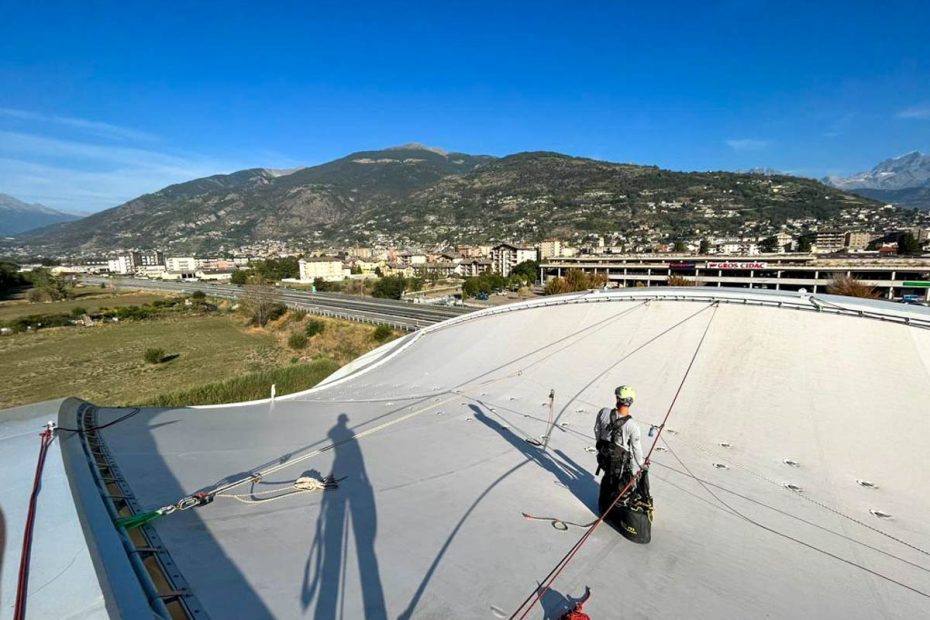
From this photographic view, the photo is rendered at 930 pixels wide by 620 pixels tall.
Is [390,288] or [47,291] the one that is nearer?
[390,288]

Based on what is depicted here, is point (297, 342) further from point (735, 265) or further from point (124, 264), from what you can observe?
point (124, 264)

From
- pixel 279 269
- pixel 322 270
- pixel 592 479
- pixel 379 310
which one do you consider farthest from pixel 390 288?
pixel 592 479

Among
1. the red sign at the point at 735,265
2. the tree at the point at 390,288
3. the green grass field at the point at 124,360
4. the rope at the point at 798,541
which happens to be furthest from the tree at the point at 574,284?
the rope at the point at 798,541

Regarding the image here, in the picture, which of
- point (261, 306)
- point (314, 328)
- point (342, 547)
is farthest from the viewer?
point (261, 306)

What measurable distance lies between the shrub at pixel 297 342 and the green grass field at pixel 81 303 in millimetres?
45145

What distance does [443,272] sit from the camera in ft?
352

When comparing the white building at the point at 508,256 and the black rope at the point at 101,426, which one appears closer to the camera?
the black rope at the point at 101,426

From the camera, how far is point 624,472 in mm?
3906

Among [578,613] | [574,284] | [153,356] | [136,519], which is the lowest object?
[153,356]

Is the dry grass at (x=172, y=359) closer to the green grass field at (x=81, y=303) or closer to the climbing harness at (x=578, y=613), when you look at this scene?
the green grass field at (x=81, y=303)

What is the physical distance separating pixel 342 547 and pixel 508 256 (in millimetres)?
101589

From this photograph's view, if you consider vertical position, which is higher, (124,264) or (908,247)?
(124,264)

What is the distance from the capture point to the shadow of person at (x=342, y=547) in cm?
294

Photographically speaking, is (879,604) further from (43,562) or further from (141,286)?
(141,286)
